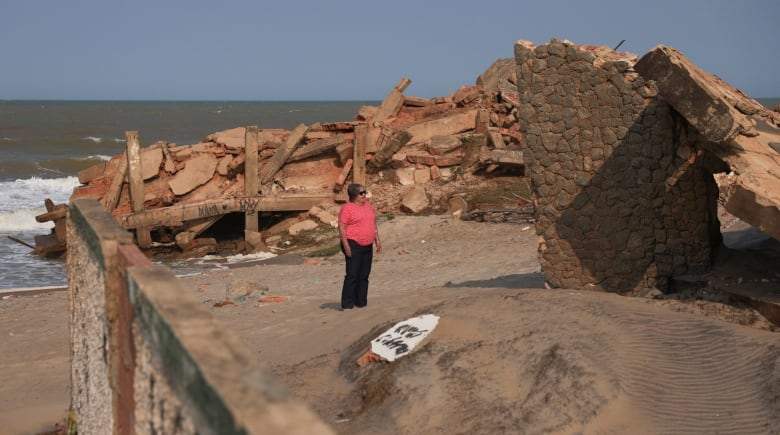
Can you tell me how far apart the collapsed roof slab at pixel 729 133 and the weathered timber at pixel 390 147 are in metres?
11.7

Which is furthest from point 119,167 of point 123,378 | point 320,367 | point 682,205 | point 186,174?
point 123,378

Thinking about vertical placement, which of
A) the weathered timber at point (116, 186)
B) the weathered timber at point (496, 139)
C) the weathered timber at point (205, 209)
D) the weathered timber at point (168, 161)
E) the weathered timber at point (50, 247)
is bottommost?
the weathered timber at point (50, 247)

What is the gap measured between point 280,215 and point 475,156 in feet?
16.2

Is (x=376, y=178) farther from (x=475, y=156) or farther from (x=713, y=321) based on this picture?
(x=713, y=321)

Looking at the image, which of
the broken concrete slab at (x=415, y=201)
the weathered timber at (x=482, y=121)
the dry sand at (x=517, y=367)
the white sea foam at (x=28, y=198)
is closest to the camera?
the dry sand at (x=517, y=367)

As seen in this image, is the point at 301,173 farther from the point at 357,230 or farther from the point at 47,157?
the point at 47,157

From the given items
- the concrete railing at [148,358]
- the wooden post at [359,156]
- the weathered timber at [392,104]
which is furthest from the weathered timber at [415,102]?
the concrete railing at [148,358]

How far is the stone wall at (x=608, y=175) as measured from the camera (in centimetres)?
929

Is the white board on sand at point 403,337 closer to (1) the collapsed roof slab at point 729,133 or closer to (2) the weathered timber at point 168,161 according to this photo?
(1) the collapsed roof slab at point 729,133

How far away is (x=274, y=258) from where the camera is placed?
18.6 metres

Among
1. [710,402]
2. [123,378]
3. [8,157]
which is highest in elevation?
[123,378]

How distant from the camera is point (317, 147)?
21000 mm

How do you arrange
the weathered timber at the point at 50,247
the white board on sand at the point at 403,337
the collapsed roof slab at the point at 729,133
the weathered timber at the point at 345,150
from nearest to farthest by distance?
the collapsed roof slab at the point at 729,133
the white board on sand at the point at 403,337
the weathered timber at the point at 50,247
the weathered timber at the point at 345,150

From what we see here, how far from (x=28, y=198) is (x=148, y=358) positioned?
31118mm
